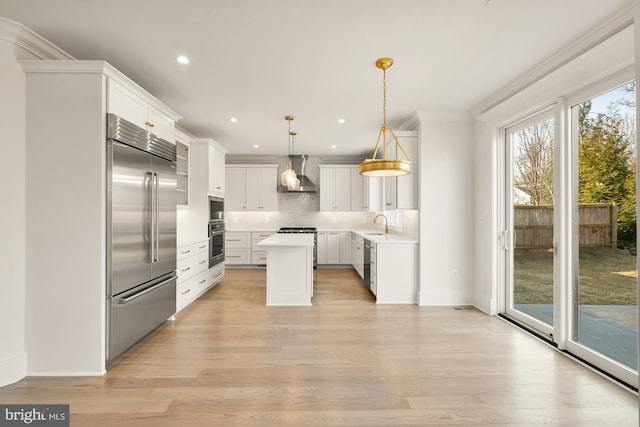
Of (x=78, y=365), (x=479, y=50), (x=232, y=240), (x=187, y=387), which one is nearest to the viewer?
(x=187, y=387)

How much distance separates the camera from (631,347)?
2264 millimetres

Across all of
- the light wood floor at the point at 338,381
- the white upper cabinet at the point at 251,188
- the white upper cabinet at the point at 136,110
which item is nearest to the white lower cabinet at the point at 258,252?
the white upper cabinet at the point at 251,188

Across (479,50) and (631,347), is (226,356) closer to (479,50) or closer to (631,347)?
(631,347)

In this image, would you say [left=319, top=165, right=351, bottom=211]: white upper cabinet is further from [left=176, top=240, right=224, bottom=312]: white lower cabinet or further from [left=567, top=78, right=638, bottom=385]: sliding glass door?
[left=567, top=78, right=638, bottom=385]: sliding glass door

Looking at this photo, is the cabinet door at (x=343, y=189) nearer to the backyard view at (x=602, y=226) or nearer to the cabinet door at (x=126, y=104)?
the backyard view at (x=602, y=226)

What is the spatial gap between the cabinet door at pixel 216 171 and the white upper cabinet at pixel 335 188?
99.1 inches

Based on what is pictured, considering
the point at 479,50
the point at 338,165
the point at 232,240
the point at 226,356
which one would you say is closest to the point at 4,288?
the point at 226,356

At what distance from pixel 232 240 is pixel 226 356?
172 inches

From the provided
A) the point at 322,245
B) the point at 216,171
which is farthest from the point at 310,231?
the point at 216,171

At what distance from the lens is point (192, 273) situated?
417cm

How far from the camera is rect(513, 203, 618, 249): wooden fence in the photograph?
7.93 ft

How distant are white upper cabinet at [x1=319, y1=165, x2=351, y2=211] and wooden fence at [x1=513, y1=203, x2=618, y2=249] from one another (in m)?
4.07

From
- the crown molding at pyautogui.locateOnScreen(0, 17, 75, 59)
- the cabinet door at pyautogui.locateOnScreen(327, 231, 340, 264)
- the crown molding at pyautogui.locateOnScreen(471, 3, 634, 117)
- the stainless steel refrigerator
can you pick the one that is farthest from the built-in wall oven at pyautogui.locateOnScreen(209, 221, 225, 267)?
the crown molding at pyautogui.locateOnScreen(471, 3, 634, 117)

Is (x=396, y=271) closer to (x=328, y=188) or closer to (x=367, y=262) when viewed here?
(x=367, y=262)
